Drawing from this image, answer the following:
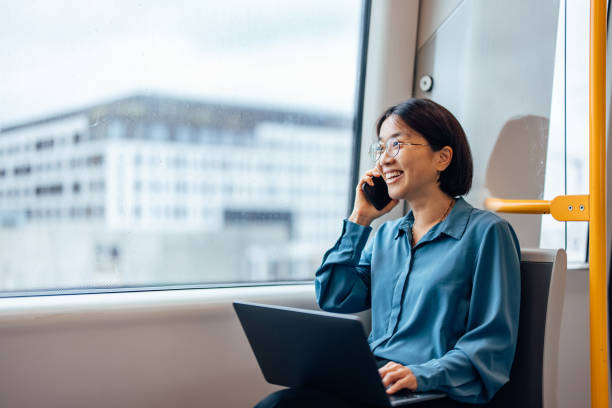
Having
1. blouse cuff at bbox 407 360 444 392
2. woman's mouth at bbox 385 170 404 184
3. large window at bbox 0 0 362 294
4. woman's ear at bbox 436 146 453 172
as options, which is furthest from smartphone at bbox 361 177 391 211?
blouse cuff at bbox 407 360 444 392

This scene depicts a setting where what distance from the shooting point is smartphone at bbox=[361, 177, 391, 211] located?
1785 mm

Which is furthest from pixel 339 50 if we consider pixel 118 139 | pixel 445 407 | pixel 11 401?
pixel 11 401

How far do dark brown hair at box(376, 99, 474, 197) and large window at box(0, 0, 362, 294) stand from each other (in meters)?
0.62

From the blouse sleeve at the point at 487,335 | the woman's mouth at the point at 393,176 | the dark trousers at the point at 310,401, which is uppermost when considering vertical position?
the woman's mouth at the point at 393,176

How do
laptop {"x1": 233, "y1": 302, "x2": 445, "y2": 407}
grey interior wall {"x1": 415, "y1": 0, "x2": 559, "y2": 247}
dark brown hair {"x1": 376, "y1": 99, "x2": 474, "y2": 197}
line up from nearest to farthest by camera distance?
laptop {"x1": 233, "y1": 302, "x2": 445, "y2": 407} → dark brown hair {"x1": 376, "y1": 99, "x2": 474, "y2": 197} → grey interior wall {"x1": 415, "y1": 0, "x2": 559, "y2": 247}

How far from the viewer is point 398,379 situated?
126 cm

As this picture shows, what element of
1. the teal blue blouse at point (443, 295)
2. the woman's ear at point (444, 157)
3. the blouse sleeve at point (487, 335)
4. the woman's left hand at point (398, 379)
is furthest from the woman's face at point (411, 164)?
the woman's left hand at point (398, 379)

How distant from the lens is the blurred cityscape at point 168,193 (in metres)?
1.73

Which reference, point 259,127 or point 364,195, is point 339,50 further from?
point 364,195

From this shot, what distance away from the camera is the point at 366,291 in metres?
1.78

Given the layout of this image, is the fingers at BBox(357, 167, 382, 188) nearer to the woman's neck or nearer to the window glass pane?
the woman's neck

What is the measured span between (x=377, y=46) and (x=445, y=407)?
1430 mm

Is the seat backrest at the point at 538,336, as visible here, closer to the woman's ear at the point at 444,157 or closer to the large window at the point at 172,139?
the woman's ear at the point at 444,157

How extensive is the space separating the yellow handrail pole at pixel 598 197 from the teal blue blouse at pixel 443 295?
18 centimetres
